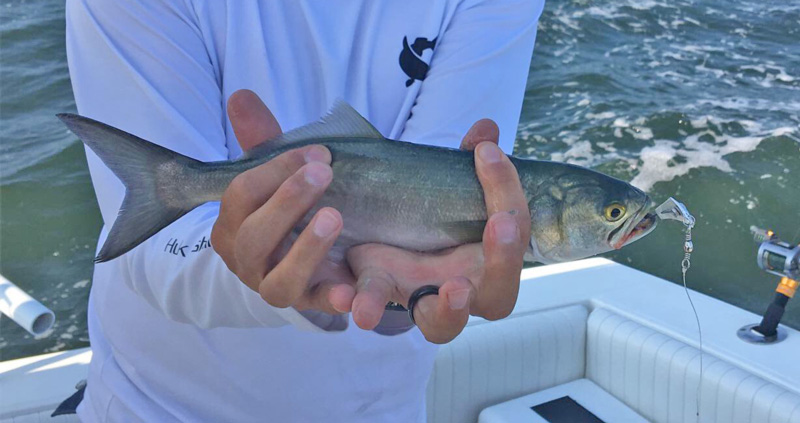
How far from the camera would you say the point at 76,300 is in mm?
7094

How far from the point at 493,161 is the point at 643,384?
10.1 ft

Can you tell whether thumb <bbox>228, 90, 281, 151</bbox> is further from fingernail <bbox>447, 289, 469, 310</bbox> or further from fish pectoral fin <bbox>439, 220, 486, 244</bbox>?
fingernail <bbox>447, 289, 469, 310</bbox>

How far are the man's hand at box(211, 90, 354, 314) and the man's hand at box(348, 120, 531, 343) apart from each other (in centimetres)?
10

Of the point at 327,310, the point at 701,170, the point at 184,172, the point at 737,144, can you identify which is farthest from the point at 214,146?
the point at 737,144

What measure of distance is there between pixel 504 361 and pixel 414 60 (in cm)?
259

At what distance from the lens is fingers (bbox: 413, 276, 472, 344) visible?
5.06 feet

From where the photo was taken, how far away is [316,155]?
1683 millimetres

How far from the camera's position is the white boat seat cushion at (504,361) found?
13.4 ft

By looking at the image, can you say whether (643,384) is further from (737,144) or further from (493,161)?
(737,144)

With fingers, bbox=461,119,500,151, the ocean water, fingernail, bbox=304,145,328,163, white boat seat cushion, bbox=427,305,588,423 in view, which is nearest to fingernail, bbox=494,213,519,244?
fingers, bbox=461,119,500,151

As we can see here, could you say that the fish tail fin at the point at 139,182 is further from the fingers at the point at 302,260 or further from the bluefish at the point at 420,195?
the fingers at the point at 302,260

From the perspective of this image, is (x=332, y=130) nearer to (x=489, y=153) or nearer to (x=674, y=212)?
(x=489, y=153)

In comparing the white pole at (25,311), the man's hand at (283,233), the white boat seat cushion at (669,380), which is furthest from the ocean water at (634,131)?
the man's hand at (283,233)

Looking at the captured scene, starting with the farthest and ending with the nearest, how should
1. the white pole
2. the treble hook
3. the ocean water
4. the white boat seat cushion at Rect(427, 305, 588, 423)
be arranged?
1. the ocean water
2. the white boat seat cushion at Rect(427, 305, 588, 423)
3. the white pole
4. the treble hook
